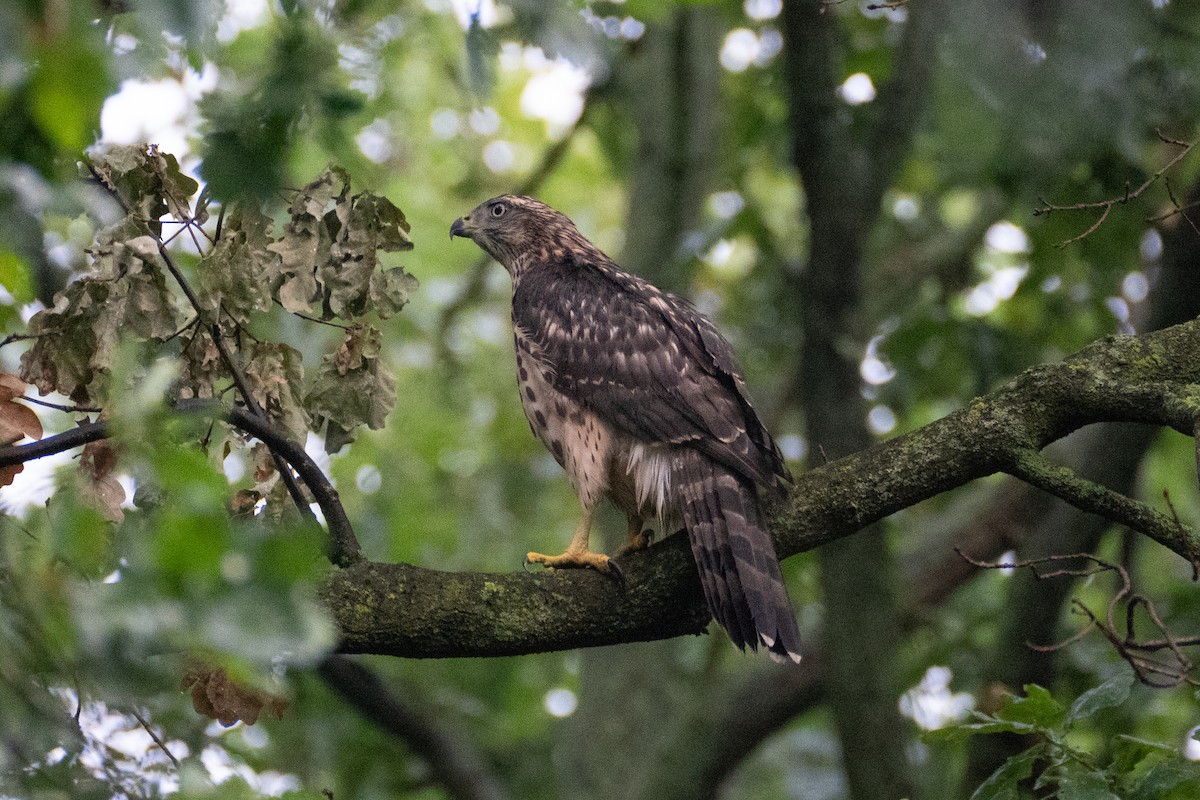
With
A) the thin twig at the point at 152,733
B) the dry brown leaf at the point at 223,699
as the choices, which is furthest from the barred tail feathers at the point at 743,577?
the thin twig at the point at 152,733

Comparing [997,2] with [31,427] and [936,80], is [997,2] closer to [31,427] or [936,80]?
[31,427]

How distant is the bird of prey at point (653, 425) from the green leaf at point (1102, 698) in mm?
814

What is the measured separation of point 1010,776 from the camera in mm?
3260

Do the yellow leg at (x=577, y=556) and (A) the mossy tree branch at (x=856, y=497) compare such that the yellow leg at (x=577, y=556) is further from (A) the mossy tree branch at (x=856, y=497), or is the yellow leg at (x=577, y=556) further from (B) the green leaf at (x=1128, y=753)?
(B) the green leaf at (x=1128, y=753)

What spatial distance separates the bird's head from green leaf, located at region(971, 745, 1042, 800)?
319 cm

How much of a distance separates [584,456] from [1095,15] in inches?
88.8

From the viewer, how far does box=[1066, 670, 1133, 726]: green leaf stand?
10.5ft

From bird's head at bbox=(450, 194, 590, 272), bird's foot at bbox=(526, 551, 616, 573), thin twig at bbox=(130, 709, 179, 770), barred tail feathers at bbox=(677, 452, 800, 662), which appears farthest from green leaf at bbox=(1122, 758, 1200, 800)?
bird's head at bbox=(450, 194, 590, 272)

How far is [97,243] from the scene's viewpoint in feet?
10.6

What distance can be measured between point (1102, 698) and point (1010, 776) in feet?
1.00

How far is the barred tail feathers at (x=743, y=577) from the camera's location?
3.79 metres

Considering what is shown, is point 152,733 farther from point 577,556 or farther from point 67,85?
point 577,556

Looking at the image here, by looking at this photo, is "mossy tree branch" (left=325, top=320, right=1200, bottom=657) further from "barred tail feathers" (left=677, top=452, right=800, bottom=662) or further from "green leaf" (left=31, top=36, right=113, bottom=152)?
"green leaf" (left=31, top=36, right=113, bottom=152)

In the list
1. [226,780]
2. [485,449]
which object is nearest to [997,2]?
[226,780]
